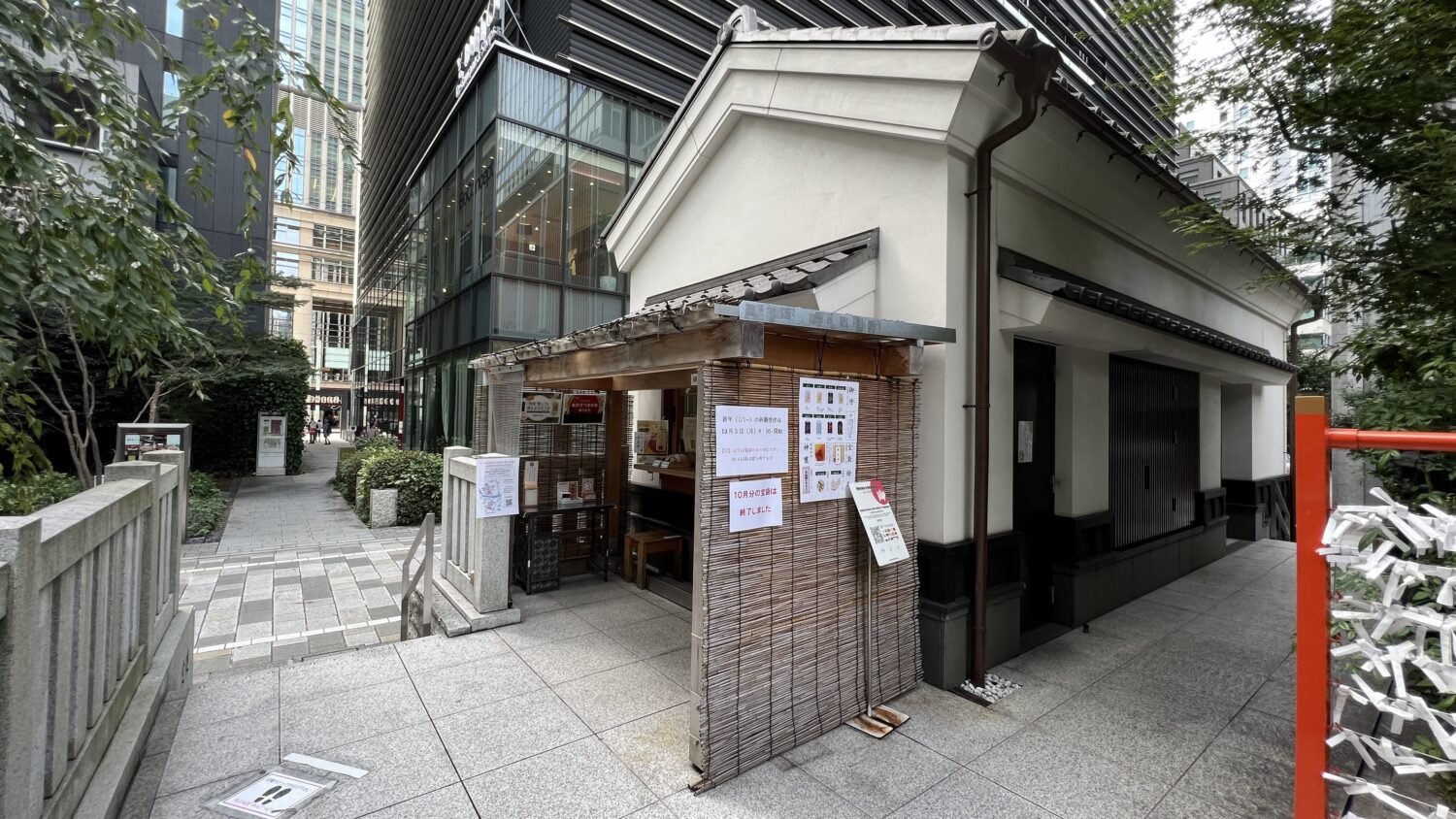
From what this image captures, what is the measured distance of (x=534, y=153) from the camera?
44.3 feet

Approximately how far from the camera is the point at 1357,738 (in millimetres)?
2152

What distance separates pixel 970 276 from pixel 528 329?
35.4 ft

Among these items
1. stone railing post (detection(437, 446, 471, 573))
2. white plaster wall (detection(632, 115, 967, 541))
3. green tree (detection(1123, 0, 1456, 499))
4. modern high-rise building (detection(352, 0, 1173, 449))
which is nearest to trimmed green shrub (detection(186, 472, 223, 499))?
modern high-rise building (detection(352, 0, 1173, 449))

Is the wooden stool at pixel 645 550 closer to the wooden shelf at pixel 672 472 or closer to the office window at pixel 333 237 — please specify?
the wooden shelf at pixel 672 472

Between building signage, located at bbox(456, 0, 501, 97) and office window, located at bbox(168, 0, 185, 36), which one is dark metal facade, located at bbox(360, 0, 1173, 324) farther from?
office window, located at bbox(168, 0, 185, 36)

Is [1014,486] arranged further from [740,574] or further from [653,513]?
[653,513]

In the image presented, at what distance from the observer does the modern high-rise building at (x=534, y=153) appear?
516 inches

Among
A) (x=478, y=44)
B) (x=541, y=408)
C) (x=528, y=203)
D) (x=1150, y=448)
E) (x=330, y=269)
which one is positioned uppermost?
(x=330, y=269)

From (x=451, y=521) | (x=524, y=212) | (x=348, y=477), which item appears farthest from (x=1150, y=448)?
(x=348, y=477)

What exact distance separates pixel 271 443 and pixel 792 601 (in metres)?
19.4

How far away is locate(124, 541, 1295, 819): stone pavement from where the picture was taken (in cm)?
304

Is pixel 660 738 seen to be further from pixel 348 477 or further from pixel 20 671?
pixel 348 477

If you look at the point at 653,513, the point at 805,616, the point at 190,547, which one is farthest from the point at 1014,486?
the point at 190,547

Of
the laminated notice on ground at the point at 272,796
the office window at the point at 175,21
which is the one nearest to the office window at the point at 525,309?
the laminated notice on ground at the point at 272,796
